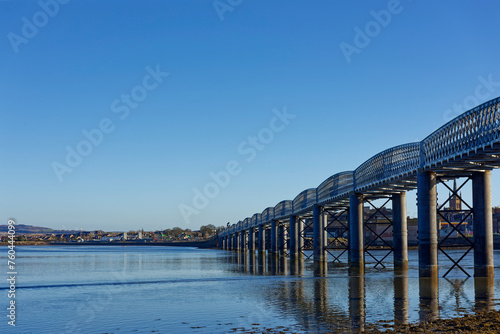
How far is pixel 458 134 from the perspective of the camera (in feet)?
133

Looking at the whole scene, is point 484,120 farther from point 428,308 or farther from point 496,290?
point 428,308

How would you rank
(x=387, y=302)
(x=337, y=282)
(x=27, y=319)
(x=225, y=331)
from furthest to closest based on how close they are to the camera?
(x=337, y=282)
(x=387, y=302)
(x=27, y=319)
(x=225, y=331)

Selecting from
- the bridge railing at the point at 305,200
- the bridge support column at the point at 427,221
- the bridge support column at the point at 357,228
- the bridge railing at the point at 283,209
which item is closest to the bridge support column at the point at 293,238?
the bridge railing at the point at 283,209

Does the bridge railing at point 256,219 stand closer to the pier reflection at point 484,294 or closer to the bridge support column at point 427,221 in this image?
the bridge support column at point 427,221

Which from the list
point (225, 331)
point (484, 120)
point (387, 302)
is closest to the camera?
point (225, 331)

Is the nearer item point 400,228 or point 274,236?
point 400,228

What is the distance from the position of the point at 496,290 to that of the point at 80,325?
25.3m

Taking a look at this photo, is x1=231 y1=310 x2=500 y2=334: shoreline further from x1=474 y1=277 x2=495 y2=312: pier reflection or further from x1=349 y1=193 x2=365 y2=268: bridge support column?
x1=349 y1=193 x2=365 y2=268: bridge support column

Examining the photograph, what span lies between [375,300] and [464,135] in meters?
13.8

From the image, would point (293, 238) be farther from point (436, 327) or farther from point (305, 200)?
point (436, 327)

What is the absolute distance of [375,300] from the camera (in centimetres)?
3294

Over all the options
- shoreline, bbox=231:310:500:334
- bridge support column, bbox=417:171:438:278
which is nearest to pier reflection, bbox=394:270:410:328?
shoreline, bbox=231:310:500:334

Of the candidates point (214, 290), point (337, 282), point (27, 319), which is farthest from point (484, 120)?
point (27, 319)

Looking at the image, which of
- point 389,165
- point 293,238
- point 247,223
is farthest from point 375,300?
point 247,223
